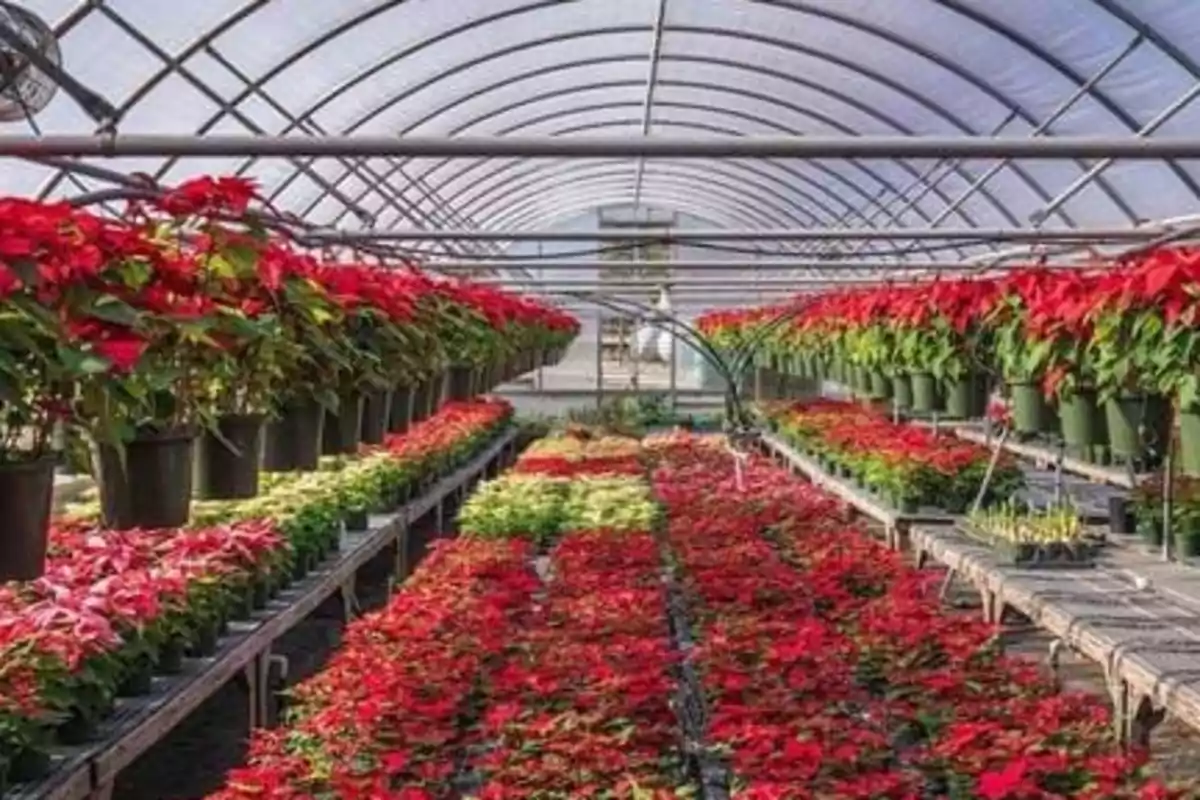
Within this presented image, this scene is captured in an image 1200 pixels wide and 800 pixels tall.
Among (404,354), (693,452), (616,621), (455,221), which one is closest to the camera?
(404,354)

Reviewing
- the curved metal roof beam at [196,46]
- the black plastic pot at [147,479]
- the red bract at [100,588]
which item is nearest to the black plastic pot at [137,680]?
the red bract at [100,588]

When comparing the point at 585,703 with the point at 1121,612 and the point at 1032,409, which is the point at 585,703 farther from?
the point at 1121,612

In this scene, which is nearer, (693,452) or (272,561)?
(272,561)

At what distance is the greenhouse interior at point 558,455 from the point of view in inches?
138

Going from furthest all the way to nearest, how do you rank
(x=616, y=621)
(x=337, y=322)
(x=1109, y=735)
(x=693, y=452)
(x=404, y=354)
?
(x=693, y=452) < (x=616, y=621) < (x=404, y=354) < (x=1109, y=735) < (x=337, y=322)

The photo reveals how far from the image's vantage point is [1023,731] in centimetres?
434

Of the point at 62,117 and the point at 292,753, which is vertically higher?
the point at 62,117

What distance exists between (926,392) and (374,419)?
128 inches

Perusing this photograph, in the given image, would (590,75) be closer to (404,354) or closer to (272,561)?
(272,561)

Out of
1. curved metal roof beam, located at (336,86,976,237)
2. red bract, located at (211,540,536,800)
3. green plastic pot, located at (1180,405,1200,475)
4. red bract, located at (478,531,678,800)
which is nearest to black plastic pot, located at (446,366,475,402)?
red bract, located at (211,540,536,800)

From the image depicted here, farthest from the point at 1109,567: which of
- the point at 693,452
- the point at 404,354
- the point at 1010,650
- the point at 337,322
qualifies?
the point at 693,452

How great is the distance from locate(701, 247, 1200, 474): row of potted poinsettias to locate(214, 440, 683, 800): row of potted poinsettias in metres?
1.42

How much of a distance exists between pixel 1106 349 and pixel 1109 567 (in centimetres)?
312

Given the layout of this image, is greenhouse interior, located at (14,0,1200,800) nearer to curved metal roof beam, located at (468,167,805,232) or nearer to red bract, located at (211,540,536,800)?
red bract, located at (211,540,536,800)
